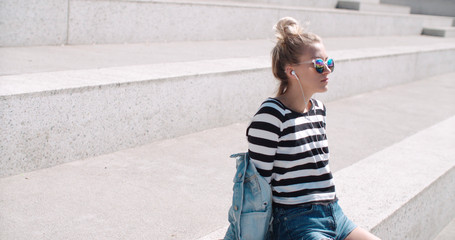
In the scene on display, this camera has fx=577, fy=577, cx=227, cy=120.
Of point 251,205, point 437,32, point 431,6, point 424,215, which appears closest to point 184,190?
point 251,205

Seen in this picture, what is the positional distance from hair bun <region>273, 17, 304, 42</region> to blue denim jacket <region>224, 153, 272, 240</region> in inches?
22.7

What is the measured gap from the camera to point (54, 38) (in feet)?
17.8

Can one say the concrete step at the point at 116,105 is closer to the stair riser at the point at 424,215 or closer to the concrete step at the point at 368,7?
the stair riser at the point at 424,215

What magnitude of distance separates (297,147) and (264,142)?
0.15m

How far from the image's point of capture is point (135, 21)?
6.17 meters

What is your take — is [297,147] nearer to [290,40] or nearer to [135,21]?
[290,40]

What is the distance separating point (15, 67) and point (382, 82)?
16.8 ft

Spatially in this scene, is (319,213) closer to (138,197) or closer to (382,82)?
(138,197)

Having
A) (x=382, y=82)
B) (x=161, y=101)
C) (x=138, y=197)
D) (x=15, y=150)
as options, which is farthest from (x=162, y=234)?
(x=382, y=82)

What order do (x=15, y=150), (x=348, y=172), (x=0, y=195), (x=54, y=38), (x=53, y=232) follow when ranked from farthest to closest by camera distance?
(x=54, y=38), (x=348, y=172), (x=15, y=150), (x=0, y=195), (x=53, y=232)

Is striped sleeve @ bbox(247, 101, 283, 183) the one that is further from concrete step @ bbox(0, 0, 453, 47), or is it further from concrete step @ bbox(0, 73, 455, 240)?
concrete step @ bbox(0, 0, 453, 47)

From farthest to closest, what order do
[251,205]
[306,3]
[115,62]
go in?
[306,3] < [115,62] < [251,205]

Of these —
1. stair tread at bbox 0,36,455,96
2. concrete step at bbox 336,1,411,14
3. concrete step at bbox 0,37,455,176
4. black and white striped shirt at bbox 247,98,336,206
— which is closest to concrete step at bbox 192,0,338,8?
concrete step at bbox 336,1,411,14

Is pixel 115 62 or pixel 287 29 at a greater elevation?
pixel 287 29
